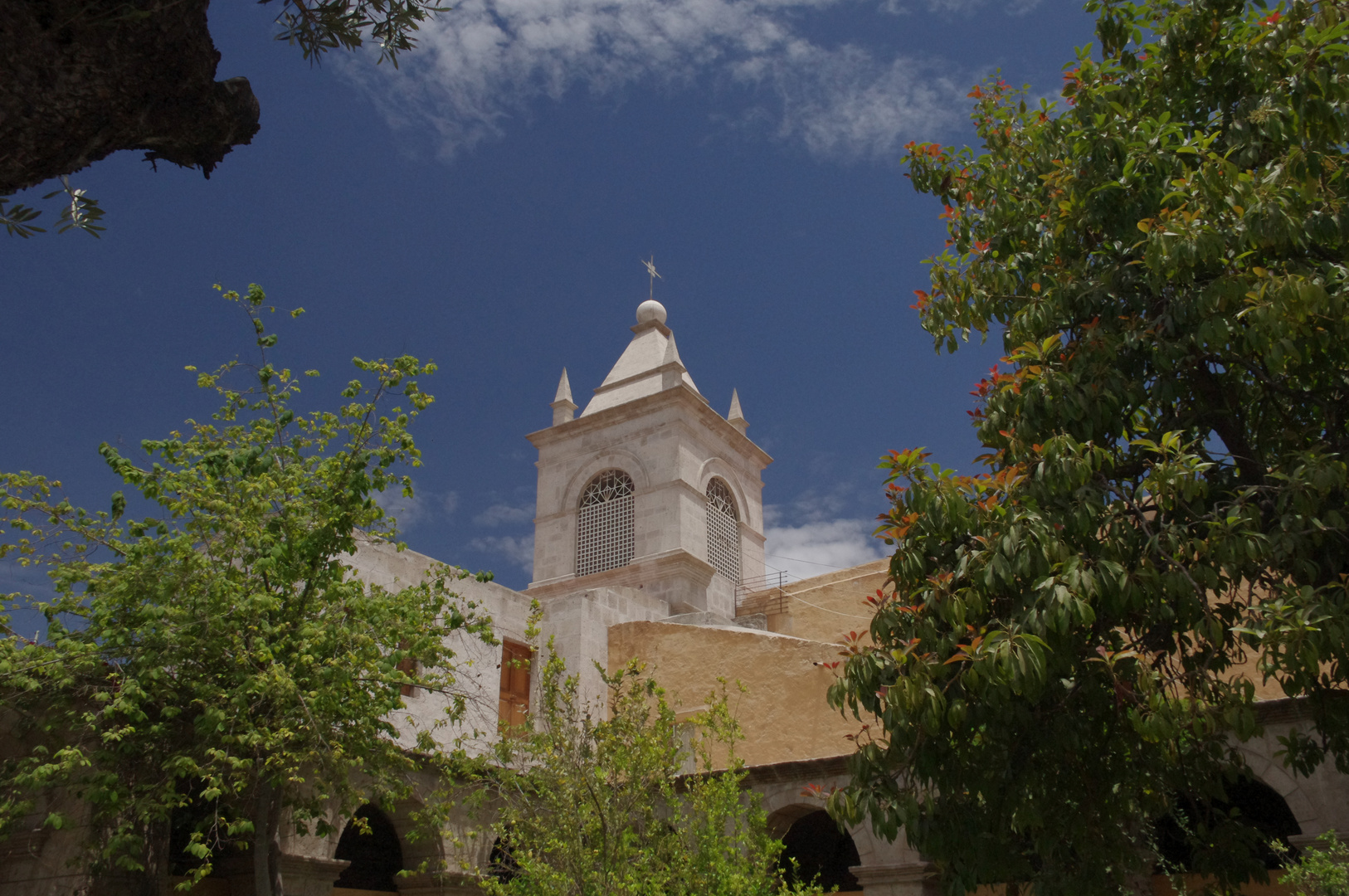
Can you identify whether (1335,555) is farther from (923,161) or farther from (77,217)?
(77,217)

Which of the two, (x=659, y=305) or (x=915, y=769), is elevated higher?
(x=659, y=305)

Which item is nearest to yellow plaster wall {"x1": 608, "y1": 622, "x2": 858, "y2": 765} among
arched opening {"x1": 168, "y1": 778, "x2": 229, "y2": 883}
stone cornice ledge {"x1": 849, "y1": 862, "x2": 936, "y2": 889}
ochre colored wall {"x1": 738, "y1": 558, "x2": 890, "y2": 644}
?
stone cornice ledge {"x1": 849, "y1": 862, "x2": 936, "y2": 889}

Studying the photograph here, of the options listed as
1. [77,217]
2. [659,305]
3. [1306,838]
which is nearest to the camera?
[77,217]

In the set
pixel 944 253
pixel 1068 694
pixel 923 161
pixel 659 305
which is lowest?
pixel 1068 694

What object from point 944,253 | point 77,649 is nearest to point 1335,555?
point 944,253

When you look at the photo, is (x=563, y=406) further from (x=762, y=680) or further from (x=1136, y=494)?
(x=1136, y=494)

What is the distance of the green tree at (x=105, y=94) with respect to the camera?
7.51ft

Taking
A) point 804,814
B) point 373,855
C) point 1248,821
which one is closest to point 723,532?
point 804,814

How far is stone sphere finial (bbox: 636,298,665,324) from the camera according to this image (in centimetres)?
2947

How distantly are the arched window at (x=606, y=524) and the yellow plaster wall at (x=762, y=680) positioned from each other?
320 inches

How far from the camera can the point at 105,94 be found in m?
2.45

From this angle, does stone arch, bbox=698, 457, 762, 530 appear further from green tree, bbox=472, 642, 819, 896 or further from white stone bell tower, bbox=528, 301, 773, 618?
green tree, bbox=472, 642, 819, 896

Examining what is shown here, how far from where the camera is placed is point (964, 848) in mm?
5988

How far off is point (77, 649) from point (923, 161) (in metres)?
7.82
